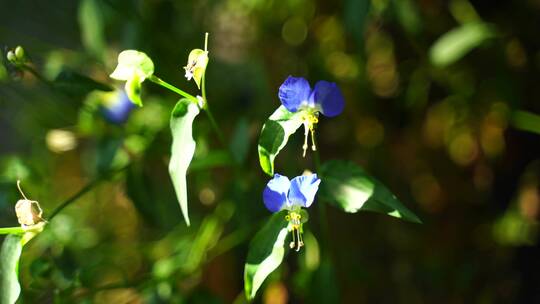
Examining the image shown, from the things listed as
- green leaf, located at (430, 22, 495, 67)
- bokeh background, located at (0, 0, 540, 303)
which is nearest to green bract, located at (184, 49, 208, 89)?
bokeh background, located at (0, 0, 540, 303)

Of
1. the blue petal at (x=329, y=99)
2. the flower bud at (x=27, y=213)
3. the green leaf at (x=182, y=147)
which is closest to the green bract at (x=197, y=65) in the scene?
the green leaf at (x=182, y=147)

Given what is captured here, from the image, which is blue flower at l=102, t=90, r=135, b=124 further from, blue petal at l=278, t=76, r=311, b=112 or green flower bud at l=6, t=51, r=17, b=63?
blue petal at l=278, t=76, r=311, b=112

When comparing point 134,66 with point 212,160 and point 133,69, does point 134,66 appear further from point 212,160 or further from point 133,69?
point 212,160

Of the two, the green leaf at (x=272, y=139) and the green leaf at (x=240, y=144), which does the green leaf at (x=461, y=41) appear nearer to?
the green leaf at (x=240, y=144)

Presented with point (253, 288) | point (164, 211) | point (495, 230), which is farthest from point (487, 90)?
point (253, 288)

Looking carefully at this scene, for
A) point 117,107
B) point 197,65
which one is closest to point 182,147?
point 197,65

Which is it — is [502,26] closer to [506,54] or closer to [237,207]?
[506,54]
